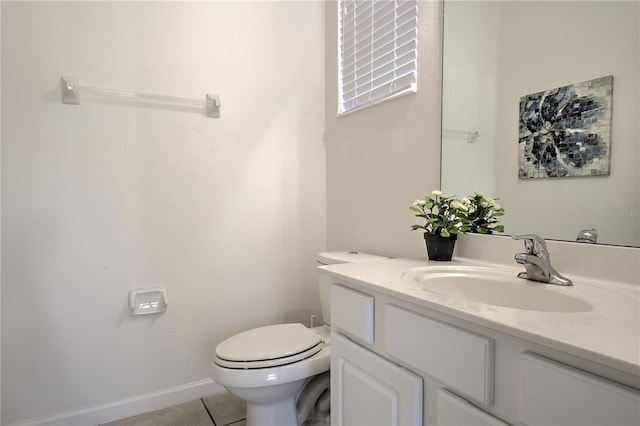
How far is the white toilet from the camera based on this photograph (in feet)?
4.07

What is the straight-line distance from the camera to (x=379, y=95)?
1628 mm

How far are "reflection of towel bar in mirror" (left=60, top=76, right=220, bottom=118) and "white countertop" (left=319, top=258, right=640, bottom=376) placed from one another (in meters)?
1.22

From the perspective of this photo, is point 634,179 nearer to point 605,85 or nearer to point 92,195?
point 605,85

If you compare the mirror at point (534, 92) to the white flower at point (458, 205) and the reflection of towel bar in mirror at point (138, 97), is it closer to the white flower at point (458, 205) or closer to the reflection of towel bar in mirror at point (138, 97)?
the white flower at point (458, 205)

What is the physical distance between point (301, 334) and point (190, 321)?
0.63 metres

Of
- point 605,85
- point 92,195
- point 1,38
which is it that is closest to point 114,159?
point 92,195

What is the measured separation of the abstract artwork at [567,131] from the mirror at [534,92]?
2 cm

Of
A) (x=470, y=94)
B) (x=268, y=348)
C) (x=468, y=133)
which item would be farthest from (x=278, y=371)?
(x=470, y=94)

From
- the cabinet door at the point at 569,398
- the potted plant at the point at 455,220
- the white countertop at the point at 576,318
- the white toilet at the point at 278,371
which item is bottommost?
the white toilet at the point at 278,371

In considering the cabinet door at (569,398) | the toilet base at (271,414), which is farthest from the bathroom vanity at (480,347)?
the toilet base at (271,414)

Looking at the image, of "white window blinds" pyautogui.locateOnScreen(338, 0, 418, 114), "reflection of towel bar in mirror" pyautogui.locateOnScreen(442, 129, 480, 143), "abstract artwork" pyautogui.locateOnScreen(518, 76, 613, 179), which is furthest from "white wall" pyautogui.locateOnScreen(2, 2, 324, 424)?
"abstract artwork" pyautogui.locateOnScreen(518, 76, 613, 179)

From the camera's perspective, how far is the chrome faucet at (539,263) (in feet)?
2.91

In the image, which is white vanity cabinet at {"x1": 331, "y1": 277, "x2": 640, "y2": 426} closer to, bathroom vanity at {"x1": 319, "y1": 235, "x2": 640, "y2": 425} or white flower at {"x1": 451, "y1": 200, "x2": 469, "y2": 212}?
bathroom vanity at {"x1": 319, "y1": 235, "x2": 640, "y2": 425}

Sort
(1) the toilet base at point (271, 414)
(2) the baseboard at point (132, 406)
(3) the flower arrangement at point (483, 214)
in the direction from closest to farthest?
(3) the flower arrangement at point (483, 214)
(1) the toilet base at point (271, 414)
(2) the baseboard at point (132, 406)
